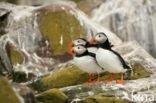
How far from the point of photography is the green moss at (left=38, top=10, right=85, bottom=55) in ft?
51.4

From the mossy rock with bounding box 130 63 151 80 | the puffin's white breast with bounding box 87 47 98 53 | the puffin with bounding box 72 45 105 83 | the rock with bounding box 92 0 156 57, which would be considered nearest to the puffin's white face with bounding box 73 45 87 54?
the puffin with bounding box 72 45 105 83

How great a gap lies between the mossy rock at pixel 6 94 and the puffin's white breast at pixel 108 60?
2.68 meters

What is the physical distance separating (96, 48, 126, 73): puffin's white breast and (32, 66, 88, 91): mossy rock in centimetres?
129

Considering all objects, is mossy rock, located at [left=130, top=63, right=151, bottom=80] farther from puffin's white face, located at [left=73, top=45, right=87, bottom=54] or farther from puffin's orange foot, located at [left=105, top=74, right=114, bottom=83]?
puffin's white face, located at [left=73, top=45, right=87, bottom=54]

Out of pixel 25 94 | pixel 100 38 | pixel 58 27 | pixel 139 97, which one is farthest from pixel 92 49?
pixel 58 27

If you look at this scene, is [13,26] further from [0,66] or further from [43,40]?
[0,66]

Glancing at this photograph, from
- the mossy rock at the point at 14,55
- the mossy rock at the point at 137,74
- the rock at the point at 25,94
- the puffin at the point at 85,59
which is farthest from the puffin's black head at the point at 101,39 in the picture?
the mossy rock at the point at 14,55

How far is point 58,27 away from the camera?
52.4 ft

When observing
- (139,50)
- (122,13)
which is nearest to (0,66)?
(139,50)

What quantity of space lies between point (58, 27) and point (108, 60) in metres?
4.97

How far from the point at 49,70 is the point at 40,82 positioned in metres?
1.92

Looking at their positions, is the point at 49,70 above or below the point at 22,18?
below

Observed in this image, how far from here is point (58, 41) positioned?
15.5m

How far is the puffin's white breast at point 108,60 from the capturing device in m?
11.2
